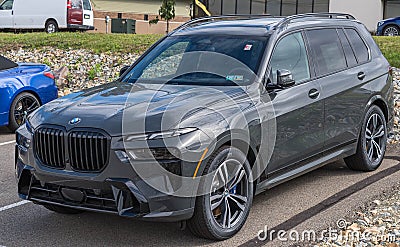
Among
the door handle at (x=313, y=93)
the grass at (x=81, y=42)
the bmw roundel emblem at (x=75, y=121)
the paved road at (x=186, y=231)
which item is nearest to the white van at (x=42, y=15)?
the grass at (x=81, y=42)

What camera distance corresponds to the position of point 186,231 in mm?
5766

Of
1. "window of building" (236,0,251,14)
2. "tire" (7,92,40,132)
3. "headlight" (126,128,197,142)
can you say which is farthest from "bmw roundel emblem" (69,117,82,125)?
"window of building" (236,0,251,14)

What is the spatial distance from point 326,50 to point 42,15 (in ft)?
73.6

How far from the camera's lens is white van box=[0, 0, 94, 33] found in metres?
27.5

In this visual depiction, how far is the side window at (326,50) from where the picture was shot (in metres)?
7.02

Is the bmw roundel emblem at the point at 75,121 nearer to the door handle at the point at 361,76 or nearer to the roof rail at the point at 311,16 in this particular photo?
→ the roof rail at the point at 311,16

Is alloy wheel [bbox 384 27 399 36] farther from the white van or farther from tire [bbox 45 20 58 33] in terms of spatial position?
tire [bbox 45 20 58 33]

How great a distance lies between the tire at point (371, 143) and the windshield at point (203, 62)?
1920mm

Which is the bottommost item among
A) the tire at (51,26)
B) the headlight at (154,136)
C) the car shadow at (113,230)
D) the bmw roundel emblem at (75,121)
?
the car shadow at (113,230)

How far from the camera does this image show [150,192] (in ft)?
16.8

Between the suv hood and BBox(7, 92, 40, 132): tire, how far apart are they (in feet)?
14.1

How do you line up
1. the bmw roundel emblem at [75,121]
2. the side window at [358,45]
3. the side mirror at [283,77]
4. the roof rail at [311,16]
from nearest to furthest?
1. the bmw roundel emblem at [75,121]
2. the side mirror at [283,77]
3. the roof rail at [311,16]
4. the side window at [358,45]

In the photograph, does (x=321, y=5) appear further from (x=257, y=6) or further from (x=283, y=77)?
(x=283, y=77)

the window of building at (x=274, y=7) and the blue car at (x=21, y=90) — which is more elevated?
the window of building at (x=274, y=7)
